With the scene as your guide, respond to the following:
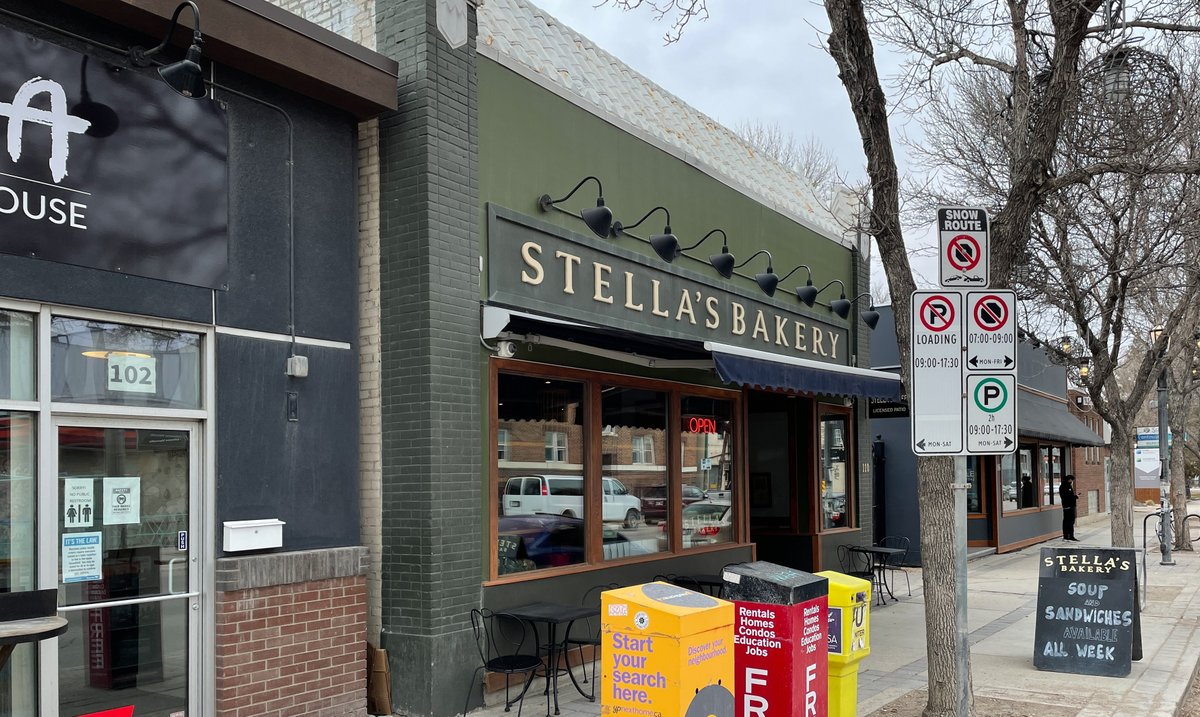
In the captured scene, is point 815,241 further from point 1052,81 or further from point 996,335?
point 996,335

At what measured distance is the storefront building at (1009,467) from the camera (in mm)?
19703

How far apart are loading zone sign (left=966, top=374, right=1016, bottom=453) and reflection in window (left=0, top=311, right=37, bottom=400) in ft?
17.7

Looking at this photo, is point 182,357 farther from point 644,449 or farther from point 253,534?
point 644,449

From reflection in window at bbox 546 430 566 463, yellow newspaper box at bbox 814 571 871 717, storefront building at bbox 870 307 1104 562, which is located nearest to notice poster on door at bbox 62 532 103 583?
reflection in window at bbox 546 430 566 463

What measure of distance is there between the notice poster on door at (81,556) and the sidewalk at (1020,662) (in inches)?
127

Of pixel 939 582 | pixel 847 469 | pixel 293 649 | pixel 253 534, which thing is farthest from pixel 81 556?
pixel 847 469

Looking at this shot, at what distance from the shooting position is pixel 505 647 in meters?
8.40

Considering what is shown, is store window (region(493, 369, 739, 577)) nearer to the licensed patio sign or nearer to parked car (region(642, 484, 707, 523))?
parked car (region(642, 484, 707, 523))

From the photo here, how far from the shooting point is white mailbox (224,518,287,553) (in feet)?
22.1

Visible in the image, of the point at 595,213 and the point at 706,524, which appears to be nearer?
the point at 595,213

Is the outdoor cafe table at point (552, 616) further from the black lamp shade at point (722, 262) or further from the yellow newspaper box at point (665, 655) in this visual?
the black lamp shade at point (722, 262)

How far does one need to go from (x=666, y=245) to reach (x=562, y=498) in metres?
2.93

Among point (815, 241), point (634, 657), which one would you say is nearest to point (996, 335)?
point (634, 657)

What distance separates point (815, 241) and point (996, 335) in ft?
31.8
